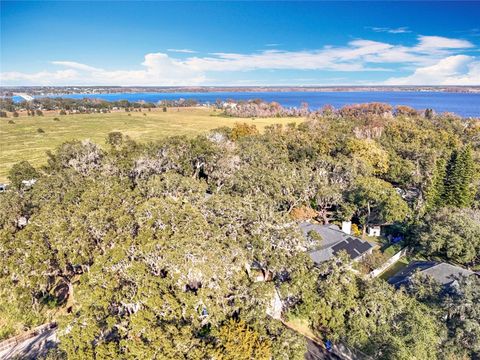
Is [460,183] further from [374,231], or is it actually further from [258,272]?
[258,272]

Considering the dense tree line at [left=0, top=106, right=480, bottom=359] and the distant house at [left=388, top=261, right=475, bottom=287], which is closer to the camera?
the dense tree line at [left=0, top=106, right=480, bottom=359]

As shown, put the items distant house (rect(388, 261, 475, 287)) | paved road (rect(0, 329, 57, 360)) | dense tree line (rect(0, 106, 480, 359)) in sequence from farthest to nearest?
distant house (rect(388, 261, 475, 287)), paved road (rect(0, 329, 57, 360)), dense tree line (rect(0, 106, 480, 359))

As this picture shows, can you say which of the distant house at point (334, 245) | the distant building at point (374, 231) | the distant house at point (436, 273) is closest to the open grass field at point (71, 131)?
the distant house at point (334, 245)

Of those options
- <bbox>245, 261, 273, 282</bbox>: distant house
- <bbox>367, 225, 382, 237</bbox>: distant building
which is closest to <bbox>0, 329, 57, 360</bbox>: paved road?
<bbox>245, 261, 273, 282</bbox>: distant house

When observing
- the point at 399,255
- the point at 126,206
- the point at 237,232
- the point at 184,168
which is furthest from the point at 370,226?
the point at 126,206

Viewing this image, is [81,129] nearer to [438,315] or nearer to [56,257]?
[56,257]

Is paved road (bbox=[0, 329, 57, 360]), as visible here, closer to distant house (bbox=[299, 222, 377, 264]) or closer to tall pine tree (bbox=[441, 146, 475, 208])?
distant house (bbox=[299, 222, 377, 264])

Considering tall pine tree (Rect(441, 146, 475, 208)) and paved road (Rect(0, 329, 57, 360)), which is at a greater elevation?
tall pine tree (Rect(441, 146, 475, 208))
